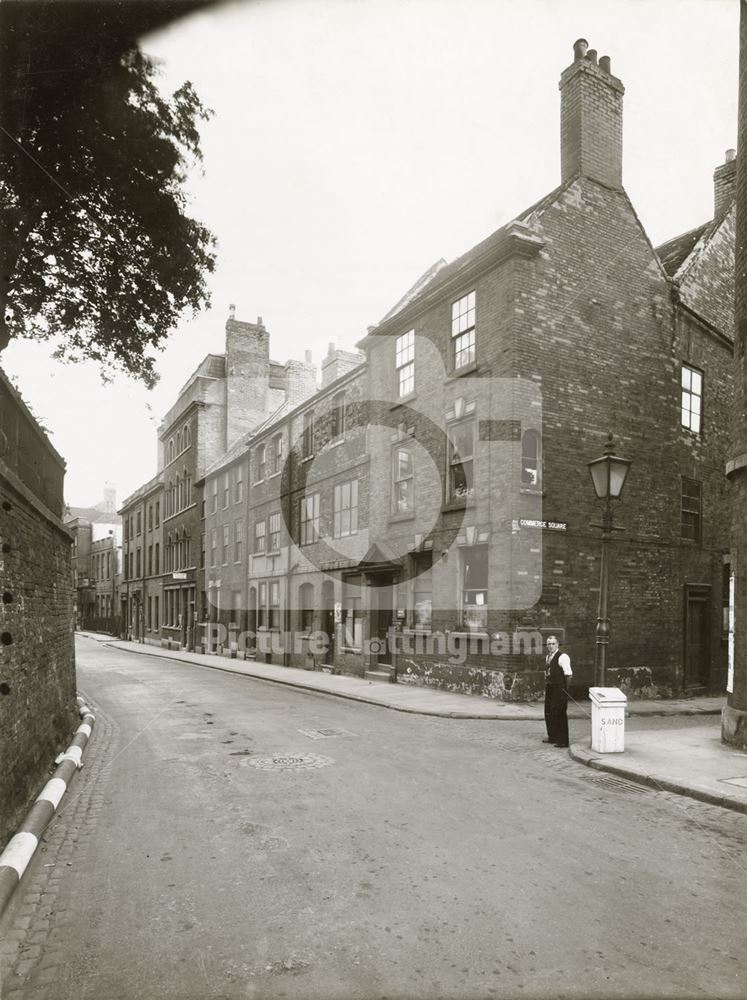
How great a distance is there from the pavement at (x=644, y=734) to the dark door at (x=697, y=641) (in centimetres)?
75

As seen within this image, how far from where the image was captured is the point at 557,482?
55.8 feet

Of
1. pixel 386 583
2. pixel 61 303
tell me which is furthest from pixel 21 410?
pixel 386 583

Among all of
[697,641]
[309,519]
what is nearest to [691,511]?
[697,641]

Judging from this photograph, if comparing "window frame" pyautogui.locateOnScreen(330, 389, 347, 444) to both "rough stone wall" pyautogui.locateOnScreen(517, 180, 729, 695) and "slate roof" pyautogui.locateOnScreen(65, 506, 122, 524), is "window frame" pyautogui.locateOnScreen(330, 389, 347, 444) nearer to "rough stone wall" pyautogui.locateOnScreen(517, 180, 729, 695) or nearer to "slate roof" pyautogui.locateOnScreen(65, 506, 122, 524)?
"rough stone wall" pyautogui.locateOnScreen(517, 180, 729, 695)

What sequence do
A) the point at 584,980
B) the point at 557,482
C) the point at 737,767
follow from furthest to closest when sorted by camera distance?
the point at 557,482 → the point at 737,767 → the point at 584,980

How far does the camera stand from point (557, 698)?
425 inches

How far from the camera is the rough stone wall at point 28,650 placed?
611 centimetres

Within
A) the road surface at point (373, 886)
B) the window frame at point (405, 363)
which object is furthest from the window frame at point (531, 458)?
the road surface at point (373, 886)

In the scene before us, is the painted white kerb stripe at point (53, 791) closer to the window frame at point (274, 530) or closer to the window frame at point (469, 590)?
the window frame at point (469, 590)

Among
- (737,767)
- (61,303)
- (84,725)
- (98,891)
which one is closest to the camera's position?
(98,891)

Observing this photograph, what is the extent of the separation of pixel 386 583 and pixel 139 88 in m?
17.2

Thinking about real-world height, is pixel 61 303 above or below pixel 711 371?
below

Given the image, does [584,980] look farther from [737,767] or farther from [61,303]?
[61,303]

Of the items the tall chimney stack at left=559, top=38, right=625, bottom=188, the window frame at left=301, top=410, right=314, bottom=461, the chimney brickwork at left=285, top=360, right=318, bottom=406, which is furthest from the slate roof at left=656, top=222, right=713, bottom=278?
the chimney brickwork at left=285, top=360, right=318, bottom=406
